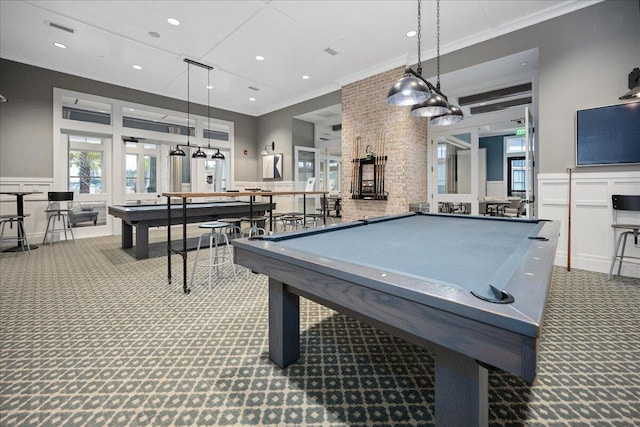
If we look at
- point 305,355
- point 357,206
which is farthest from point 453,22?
point 305,355

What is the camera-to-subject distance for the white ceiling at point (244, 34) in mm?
4066

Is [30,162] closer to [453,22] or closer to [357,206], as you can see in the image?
[357,206]

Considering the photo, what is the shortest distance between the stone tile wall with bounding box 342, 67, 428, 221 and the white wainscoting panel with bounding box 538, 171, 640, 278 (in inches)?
86.1

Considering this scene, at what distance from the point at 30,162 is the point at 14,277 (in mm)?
3479

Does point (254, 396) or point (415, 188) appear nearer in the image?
point (254, 396)

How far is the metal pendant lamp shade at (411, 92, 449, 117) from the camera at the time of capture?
271 centimetres

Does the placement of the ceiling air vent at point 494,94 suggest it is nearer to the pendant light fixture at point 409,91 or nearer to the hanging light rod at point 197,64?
the pendant light fixture at point 409,91

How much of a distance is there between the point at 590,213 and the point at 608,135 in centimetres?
103

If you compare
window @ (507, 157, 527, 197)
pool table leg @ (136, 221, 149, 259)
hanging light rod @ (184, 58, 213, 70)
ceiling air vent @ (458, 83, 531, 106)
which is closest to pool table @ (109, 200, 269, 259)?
pool table leg @ (136, 221, 149, 259)

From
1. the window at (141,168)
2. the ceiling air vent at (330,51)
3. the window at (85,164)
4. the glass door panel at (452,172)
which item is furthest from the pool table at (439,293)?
the window at (141,168)

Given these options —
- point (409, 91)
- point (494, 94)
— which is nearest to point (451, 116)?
point (409, 91)

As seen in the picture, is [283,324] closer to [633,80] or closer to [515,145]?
[633,80]

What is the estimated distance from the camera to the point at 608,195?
149 inches

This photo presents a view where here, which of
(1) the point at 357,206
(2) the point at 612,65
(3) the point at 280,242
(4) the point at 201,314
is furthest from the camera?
(1) the point at 357,206
